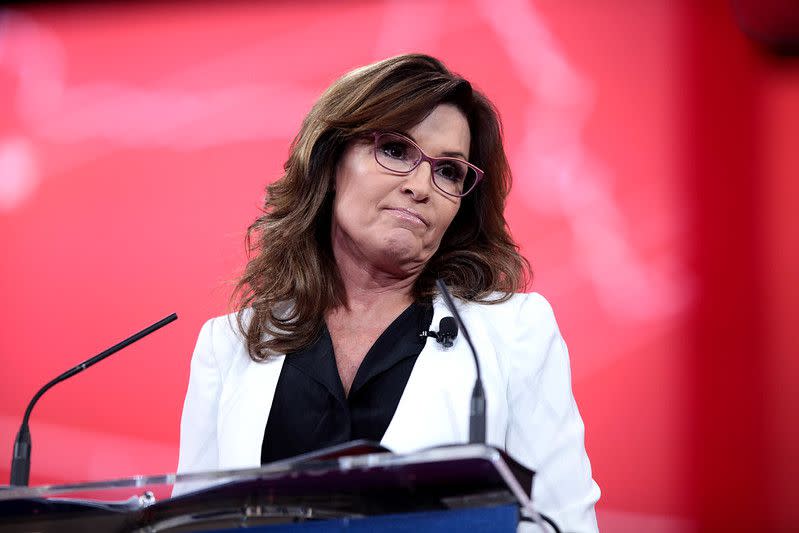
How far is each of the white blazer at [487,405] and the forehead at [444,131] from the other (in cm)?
31

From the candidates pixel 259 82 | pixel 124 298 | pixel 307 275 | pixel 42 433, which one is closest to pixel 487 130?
pixel 307 275

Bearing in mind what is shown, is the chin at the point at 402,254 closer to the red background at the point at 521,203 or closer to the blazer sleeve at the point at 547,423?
the blazer sleeve at the point at 547,423

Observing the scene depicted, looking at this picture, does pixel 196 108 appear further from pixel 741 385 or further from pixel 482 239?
pixel 741 385

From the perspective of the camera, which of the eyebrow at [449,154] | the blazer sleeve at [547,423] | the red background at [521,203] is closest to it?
the blazer sleeve at [547,423]

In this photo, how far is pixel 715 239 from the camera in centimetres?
281

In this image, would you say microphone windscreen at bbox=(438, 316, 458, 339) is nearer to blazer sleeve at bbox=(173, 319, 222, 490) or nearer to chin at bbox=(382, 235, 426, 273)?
chin at bbox=(382, 235, 426, 273)

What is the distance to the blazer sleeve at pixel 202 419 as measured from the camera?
1958 mm

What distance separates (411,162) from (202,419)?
660mm

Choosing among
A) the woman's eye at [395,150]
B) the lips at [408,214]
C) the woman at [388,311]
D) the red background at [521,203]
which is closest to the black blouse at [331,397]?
the woman at [388,311]

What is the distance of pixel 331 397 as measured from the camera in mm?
1838

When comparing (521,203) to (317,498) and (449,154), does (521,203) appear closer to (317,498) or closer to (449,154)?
(449,154)

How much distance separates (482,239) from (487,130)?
9.1 inches

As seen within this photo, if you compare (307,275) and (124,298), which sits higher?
(124,298)

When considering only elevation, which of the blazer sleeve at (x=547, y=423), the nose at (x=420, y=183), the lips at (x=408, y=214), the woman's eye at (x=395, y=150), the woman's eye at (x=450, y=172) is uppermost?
the woman's eye at (x=395, y=150)
